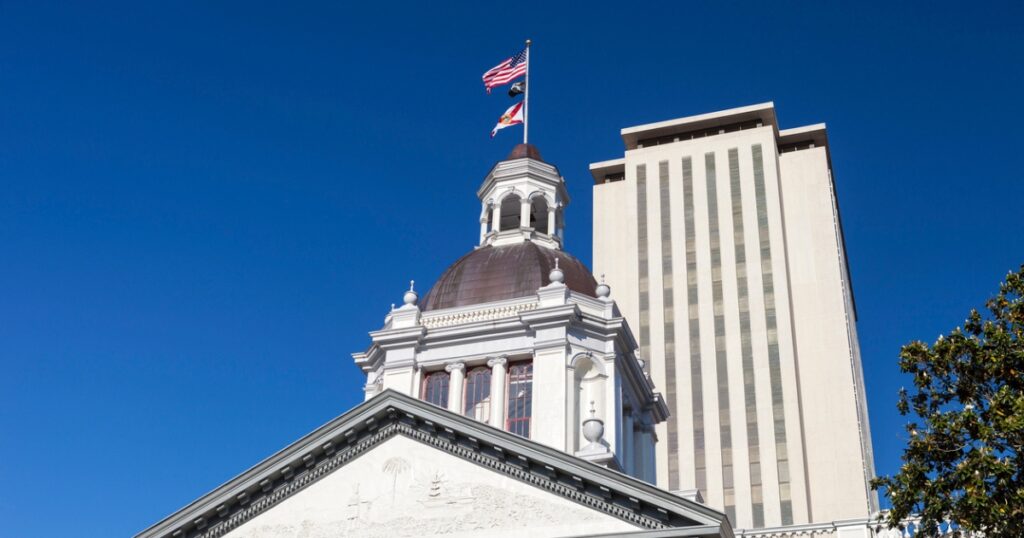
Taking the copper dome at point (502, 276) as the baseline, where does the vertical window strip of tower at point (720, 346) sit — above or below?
above

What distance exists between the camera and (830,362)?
8625 cm

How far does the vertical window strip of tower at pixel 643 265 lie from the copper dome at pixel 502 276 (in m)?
46.3

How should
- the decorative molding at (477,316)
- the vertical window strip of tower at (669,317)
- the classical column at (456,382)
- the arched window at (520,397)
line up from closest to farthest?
the arched window at (520,397) < the classical column at (456,382) < the decorative molding at (477,316) < the vertical window strip of tower at (669,317)

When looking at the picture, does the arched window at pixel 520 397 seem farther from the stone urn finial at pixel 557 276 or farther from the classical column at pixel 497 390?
the stone urn finial at pixel 557 276

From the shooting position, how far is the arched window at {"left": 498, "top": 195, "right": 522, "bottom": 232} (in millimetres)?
45125

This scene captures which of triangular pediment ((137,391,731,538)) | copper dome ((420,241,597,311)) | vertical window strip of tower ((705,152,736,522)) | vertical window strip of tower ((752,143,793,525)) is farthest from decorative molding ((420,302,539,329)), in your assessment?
vertical window strip of tower ((705,152,736,522))

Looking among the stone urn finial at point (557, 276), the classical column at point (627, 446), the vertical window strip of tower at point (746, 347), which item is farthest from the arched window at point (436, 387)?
the vertical window strip of tower at point (746, 347)

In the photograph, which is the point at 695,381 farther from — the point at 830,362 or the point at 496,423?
the point at 496,423

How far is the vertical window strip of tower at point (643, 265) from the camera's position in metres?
88.4

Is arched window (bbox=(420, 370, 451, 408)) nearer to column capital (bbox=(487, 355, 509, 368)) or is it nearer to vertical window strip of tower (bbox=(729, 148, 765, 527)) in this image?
column capital (bbox=(487, 355, 509, 368))

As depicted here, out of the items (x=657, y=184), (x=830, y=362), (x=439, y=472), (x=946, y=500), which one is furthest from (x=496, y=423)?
(x=657, y=184)

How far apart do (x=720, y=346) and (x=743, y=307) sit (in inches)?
141

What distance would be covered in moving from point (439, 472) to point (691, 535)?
618 cm

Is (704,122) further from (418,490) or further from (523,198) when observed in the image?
(418,490)
